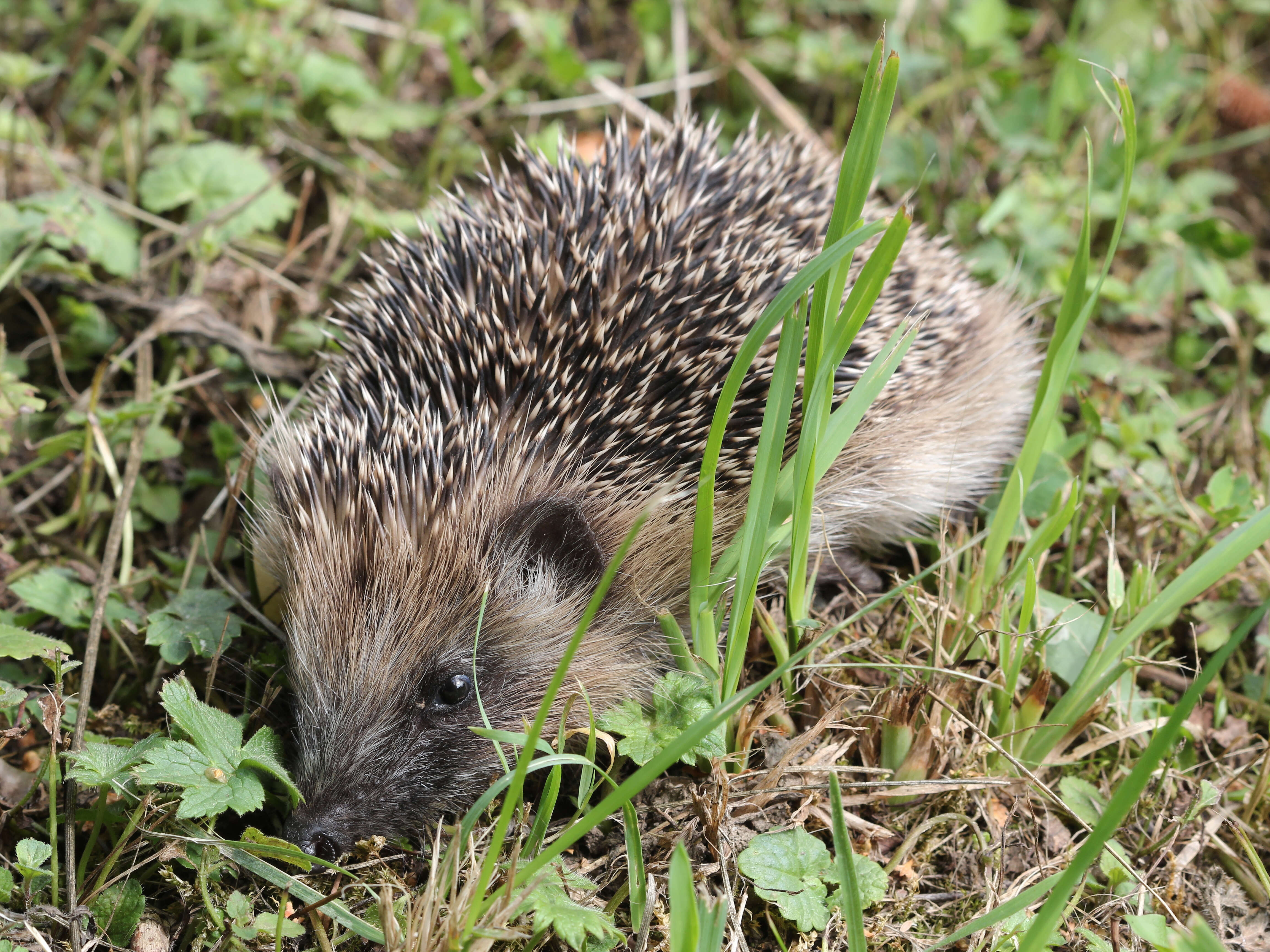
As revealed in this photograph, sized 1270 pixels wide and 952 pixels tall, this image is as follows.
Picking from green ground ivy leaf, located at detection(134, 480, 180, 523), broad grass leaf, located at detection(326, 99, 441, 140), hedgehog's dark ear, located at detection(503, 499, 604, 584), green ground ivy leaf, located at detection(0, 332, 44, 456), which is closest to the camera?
hedgehog's dark ear, located at detection(503, 499, 604, 584)

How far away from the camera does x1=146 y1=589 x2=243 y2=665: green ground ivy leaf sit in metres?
2.59

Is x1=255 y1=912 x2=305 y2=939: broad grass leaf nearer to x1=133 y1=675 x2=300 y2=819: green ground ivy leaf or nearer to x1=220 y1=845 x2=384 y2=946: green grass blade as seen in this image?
x1=220 y1=845 x2=384 y2=946: green grass blade

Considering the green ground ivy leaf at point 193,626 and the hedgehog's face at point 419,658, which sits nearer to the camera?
the hedgehog's face at point 419,658

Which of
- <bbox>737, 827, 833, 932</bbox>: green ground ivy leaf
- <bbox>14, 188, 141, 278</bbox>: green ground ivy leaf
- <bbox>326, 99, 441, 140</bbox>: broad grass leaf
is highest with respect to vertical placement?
<bbox>326, 99, 441, 140</bbox>: broad grass leaf

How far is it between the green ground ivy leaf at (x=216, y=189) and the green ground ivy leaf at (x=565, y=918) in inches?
98.6

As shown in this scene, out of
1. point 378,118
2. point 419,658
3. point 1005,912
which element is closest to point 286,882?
point 419,658

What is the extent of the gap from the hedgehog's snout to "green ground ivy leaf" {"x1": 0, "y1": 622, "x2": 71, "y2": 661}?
62 centimetres

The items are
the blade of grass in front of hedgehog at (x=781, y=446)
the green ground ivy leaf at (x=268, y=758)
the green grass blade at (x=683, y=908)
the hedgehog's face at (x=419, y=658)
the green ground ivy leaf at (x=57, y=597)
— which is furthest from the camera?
the green ground ivy leaf at (x=57, y=597)

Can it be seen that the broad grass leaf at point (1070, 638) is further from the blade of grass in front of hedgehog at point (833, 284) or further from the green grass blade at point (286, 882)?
the green grass blade at point (286, 882)

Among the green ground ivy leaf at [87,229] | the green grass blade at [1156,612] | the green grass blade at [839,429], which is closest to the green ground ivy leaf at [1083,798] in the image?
the green grass blade at [1156,612]

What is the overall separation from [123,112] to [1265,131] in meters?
4.66

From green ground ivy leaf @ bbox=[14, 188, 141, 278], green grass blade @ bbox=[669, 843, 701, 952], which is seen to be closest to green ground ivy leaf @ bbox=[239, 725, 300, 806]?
green grass blade @ bbox=[669, 843, 701, 952]

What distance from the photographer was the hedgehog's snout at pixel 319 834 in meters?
2.34

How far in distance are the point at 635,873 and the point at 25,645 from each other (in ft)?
4.74
